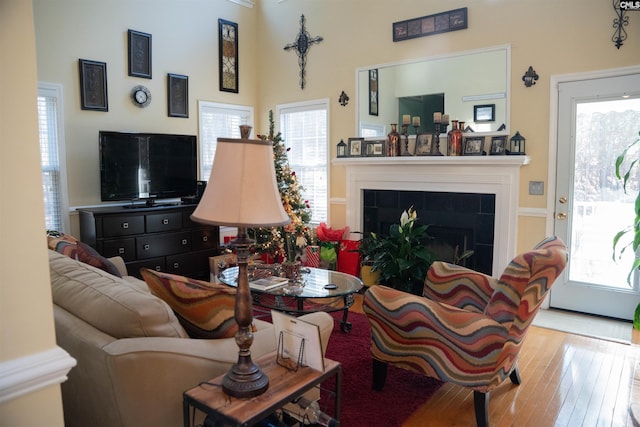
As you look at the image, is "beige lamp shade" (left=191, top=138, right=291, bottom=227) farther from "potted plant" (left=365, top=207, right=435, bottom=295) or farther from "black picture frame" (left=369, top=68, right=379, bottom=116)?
"black picture frame" (left=369, top=68, right=379, bottom=116)

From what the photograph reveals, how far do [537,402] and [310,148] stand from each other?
3910 mm

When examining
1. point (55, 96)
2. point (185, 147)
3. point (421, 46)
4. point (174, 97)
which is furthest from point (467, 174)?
point (55, 96)

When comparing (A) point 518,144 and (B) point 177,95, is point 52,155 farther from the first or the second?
(A) point 518,144

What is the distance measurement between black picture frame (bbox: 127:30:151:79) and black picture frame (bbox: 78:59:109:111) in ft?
1.01

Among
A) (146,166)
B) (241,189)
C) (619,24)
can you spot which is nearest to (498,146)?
(619,24)

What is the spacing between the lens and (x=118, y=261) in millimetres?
3600

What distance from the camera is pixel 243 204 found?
147 centimetres

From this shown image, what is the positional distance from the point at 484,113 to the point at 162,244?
138 inches

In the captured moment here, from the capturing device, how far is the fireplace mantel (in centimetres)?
414

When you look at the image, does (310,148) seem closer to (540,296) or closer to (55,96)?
(55,96)

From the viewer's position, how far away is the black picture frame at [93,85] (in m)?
4.54

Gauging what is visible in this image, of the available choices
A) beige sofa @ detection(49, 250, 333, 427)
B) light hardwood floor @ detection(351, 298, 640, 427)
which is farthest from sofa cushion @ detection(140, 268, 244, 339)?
light hardwood floor @ detection(351, 298, 640, 427)

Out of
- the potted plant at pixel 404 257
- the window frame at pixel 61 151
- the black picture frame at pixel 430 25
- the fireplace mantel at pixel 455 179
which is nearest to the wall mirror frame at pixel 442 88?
the black picture frame at pixel 430 25

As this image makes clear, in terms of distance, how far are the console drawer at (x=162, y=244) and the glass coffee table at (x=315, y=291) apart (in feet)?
4.50
